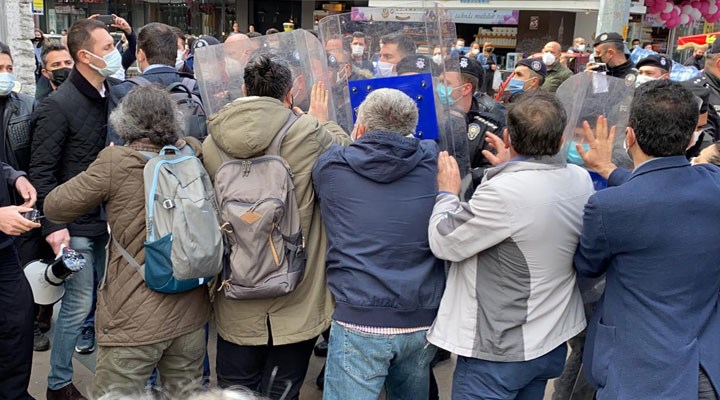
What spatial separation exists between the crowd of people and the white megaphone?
0.63 ft

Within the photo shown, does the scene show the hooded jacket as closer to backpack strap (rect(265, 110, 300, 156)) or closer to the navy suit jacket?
backpack strap (rect(265, 110, 300, 156))

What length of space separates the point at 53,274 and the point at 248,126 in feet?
4.44

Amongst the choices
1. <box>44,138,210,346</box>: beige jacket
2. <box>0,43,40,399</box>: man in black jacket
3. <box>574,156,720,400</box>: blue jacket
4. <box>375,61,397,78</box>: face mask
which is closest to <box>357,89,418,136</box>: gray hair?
<box>375,61,397,78</box>: face mask

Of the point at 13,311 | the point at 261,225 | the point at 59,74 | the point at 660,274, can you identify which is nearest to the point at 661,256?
the point at 660,274

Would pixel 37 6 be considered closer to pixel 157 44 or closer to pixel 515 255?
pixel 157 44

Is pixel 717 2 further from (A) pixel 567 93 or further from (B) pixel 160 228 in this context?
(B) pixel 160 228

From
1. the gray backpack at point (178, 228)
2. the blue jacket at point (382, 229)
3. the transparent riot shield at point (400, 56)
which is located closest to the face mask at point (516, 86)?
the transparent riot shield at point (400, 56)

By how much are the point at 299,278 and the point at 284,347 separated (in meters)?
0.33

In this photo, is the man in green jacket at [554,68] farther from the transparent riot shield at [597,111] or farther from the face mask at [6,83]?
the face mask at [6,83]

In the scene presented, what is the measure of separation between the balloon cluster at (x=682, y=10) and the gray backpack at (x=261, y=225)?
1645 centimetres

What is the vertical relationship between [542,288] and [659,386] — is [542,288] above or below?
above

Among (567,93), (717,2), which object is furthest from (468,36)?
(567,93)

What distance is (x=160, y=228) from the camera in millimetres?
2375

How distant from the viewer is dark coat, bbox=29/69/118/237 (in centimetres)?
310
